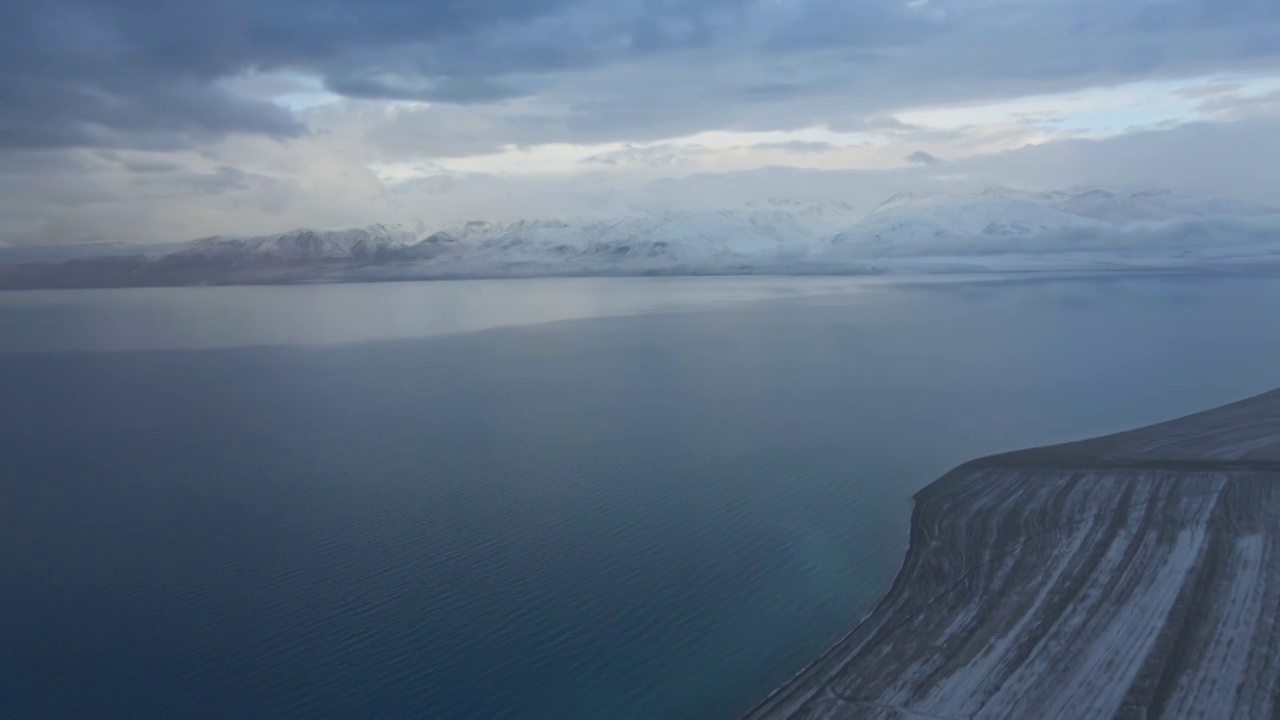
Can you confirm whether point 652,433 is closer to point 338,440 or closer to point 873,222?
point 338,440

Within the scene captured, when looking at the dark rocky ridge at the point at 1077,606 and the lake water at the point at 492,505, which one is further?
the lake water at the point at 492,505

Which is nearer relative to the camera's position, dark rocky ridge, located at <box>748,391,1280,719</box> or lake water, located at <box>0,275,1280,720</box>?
dark rocky ridge, located at <box>748,391,1280,719</box>

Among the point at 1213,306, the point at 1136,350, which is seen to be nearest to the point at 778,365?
the point at 1136,350

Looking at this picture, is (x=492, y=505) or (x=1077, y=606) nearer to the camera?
(x=1077, y=606)
